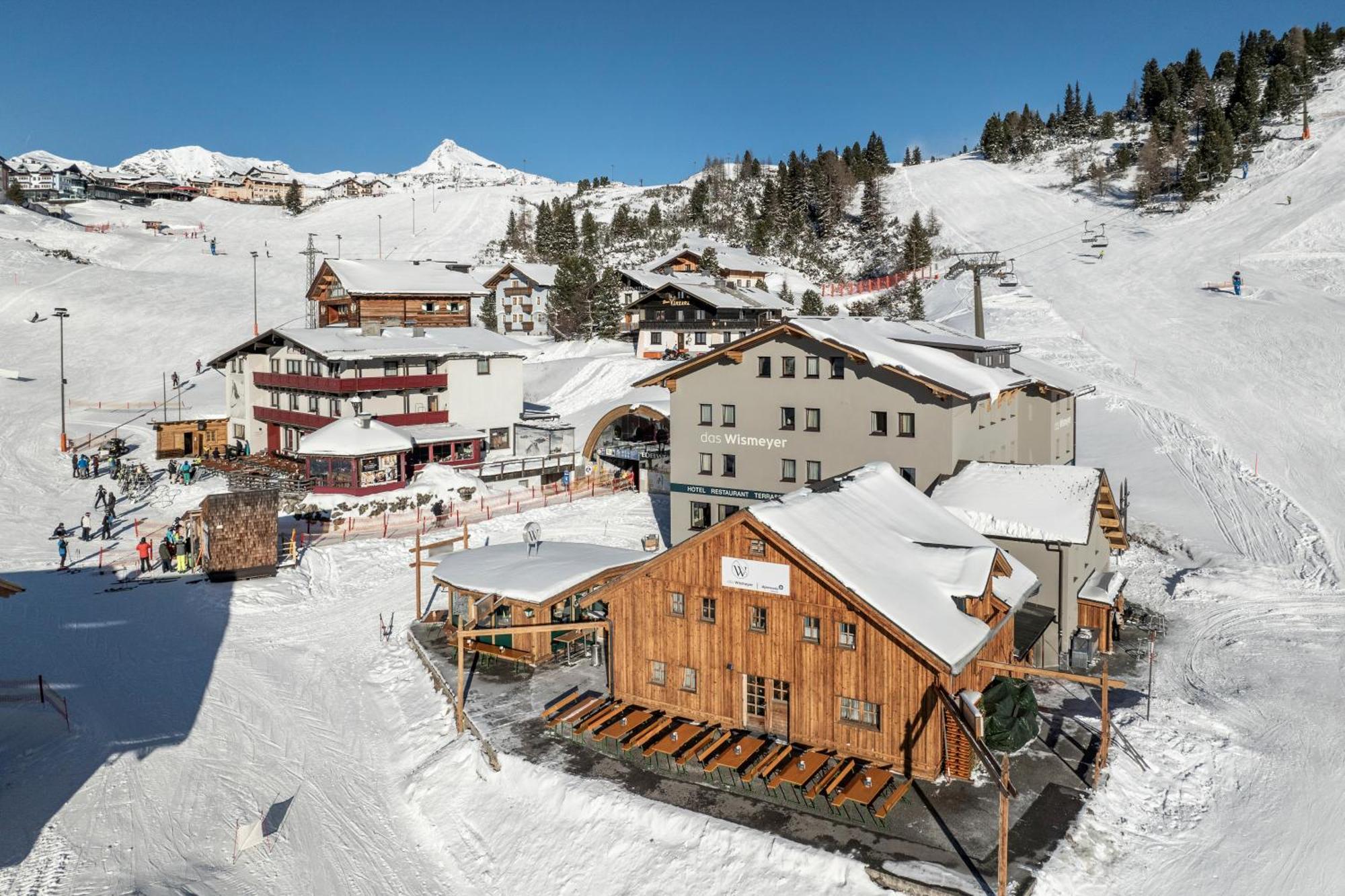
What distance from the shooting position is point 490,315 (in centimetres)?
9556

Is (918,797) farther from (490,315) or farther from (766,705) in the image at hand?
(490,315)

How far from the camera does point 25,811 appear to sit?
18.0 metres

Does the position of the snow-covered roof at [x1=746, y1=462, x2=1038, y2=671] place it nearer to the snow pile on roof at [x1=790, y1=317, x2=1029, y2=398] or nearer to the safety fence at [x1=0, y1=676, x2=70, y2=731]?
the snow pile on roof at [x1=790, y1=317, x2=1029, y2=398]

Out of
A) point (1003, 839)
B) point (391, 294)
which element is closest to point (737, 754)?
point (1003, 839)

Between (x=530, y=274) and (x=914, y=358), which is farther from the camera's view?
(x=530, y=274)

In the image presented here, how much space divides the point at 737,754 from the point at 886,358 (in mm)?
16347

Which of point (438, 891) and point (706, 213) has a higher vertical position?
point (706, 213)

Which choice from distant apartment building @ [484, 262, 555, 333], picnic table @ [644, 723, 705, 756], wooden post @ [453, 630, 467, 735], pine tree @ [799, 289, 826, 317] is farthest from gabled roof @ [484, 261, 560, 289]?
picnic table @ [644, 723, 705, 756]

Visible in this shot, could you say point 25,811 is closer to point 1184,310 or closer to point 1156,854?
point 1156,854

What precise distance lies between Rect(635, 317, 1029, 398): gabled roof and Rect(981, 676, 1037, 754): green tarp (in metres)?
14.2

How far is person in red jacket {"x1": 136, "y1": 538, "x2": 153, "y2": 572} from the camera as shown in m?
32.3

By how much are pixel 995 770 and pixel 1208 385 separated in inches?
1826

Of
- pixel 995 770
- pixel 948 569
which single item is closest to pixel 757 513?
pixel 948 569

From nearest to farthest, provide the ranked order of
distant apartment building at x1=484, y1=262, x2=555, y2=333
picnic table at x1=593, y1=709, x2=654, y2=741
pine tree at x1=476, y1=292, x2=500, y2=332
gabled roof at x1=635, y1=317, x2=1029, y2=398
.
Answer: picnic table at x1=593, y1=709, x2=654, y2=741, gabled roof at x1=635, y1=317, x2=1029, y2=398, distant apartment building at x1=484, y1=262, x2=555, y2=333, pine tree at x1=476, y1=292, x2=500, y2=332
